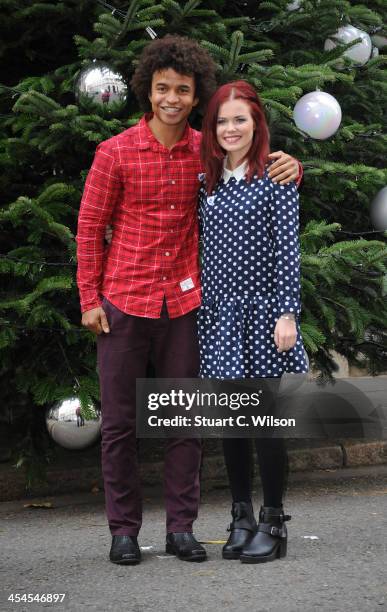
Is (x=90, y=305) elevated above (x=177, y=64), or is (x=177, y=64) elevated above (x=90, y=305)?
(x=177, y=64)

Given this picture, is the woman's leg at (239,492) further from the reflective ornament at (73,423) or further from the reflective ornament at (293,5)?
the reflective ornament at (293,5)

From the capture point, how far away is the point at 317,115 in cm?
507

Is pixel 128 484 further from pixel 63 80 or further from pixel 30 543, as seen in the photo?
pixel 63 80

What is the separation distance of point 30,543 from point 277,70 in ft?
8.21

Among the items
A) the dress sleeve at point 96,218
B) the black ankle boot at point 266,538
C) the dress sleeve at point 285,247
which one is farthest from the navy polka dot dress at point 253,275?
the black ankle boot at point 266,538

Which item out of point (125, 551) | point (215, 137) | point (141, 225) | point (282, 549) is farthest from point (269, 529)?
point (215, 137)

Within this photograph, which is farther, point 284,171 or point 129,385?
point 129,385

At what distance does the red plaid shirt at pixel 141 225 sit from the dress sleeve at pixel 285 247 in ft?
1.24

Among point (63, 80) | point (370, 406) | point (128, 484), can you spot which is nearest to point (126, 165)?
point (128, 484)

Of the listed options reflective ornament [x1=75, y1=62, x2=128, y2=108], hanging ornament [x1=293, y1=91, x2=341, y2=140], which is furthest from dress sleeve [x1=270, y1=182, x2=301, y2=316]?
reflective ornament [x1=75, y1=62, x2=128, y2=108]

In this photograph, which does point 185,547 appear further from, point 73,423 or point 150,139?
point 150,139

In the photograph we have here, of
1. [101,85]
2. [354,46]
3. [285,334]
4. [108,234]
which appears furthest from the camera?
[354,46]

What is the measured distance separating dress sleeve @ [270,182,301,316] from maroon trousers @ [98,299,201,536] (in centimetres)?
42

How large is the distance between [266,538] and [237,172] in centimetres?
137
